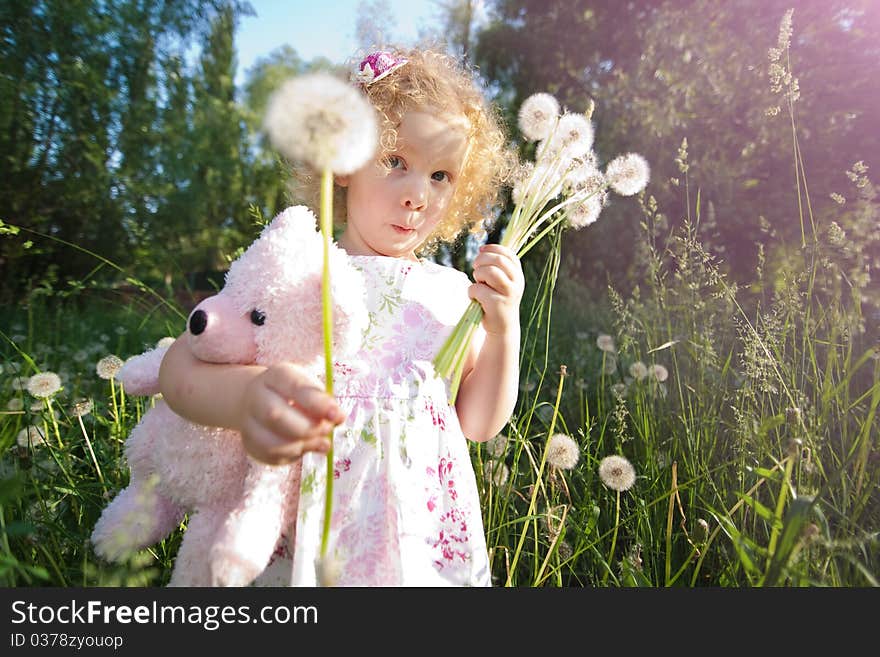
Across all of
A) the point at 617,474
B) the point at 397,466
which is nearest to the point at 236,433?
the point at 397,466

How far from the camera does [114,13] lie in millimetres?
5043

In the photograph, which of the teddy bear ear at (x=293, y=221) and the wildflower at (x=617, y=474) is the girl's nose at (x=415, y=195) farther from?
the wildflower at (x=617, y=474)

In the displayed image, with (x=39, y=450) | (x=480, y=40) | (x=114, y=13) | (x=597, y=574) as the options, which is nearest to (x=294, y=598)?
(x=597, y=574)

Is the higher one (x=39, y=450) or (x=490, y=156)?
(x=490, y=156)

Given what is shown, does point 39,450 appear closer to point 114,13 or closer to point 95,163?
point 95,163

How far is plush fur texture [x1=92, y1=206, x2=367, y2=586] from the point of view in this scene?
0.86 metres

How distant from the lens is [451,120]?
4.03ft

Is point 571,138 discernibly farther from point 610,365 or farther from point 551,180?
point 610,365

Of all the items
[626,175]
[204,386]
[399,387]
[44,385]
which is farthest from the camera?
[44,385]

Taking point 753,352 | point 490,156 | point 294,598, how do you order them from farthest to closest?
point 490,156 < point 753,352 < point 294,598

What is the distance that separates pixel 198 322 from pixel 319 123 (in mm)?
379

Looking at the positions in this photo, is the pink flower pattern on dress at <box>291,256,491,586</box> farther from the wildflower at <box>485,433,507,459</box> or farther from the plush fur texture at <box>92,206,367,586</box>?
the wildflower at <box>485,433,507,459</box>

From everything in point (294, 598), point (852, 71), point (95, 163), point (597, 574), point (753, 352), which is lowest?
point (597, 574)

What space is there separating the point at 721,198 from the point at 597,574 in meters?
2.99
